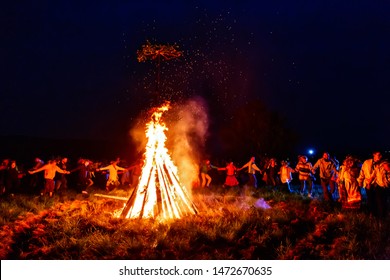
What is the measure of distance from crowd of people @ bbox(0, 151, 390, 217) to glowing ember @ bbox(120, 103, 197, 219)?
440cm

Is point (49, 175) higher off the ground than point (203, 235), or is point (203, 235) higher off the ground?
point (49, 175)

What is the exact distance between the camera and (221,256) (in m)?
7.01

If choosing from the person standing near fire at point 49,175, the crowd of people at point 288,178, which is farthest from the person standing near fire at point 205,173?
the person standing near fire at point 49,175

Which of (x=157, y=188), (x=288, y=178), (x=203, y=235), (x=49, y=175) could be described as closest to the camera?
(x=203, y=235)

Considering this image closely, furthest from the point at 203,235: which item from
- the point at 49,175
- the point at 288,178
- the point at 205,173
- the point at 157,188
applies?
the point at 205,173

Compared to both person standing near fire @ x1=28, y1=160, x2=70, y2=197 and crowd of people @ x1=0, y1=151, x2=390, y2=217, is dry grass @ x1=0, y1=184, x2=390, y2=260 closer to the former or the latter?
crowd of people @ x1=0, y1=151, x2=390, y2=217

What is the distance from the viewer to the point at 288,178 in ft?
51.9

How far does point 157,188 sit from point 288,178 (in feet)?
24.8

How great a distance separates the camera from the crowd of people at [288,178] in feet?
31.4

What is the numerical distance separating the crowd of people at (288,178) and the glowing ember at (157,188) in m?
4.40

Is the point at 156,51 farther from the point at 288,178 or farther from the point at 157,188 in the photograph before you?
the point at 288,178

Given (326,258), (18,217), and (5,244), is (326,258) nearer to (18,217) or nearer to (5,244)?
(5,244)

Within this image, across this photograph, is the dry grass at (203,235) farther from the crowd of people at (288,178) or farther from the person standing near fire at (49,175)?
the person standing near fire at (49,175)

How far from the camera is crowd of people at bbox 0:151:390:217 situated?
9.59 metres
